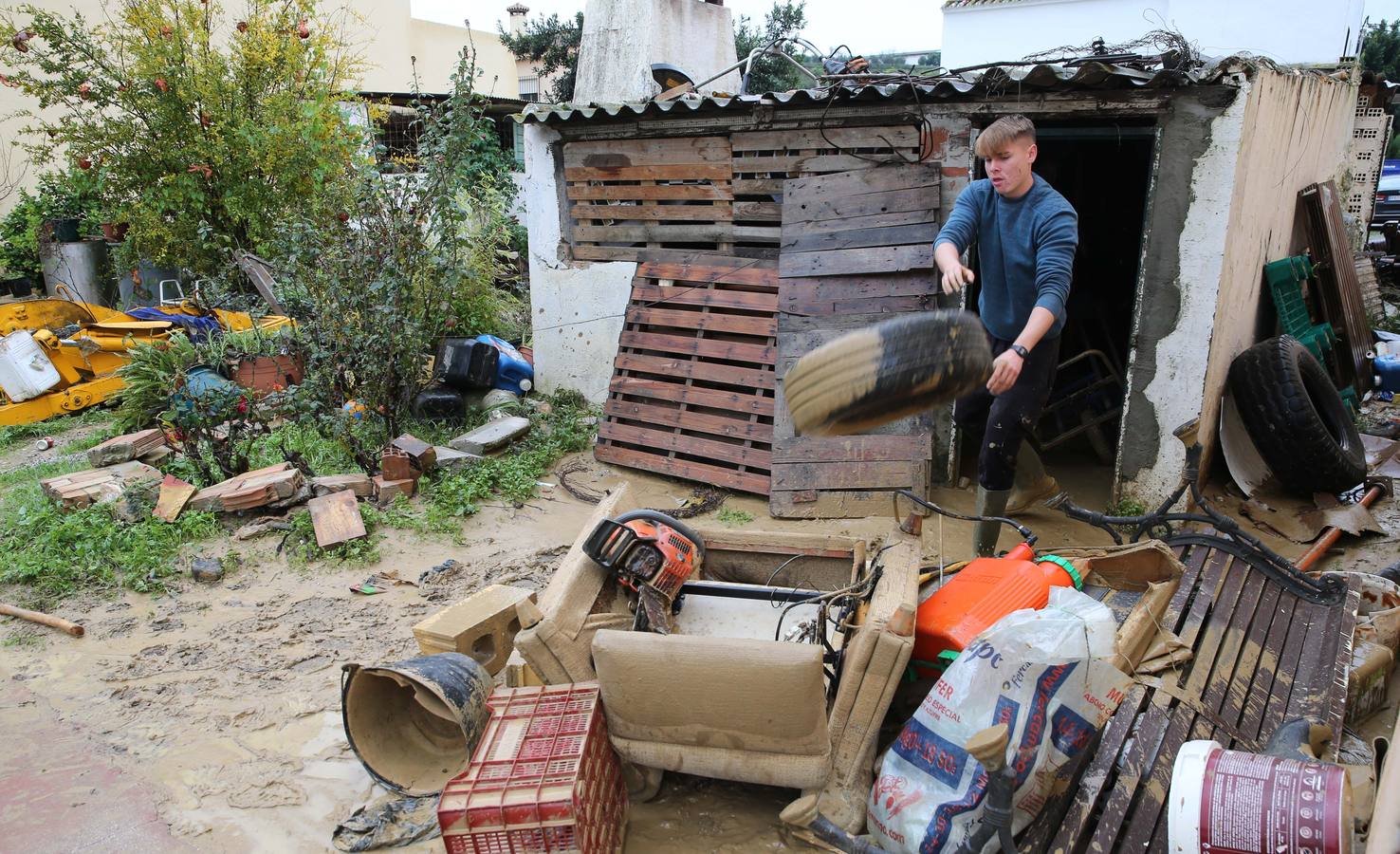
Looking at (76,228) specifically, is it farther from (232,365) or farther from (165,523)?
(165,523)

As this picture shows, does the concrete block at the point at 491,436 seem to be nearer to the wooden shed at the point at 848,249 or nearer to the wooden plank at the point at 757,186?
the wooden shed at the point at 848,249

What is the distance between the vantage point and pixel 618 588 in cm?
325

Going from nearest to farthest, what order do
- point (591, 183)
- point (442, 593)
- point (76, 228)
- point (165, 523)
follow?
point (442, 593) → point (165, 523) → point (591, 183) → point (76, 228)

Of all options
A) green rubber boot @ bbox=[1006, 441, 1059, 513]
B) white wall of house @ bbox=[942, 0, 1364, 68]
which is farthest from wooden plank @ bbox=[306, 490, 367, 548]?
white wall of house @ bbox=[942, 0, 1364, 68]

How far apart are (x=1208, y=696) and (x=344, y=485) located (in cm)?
478

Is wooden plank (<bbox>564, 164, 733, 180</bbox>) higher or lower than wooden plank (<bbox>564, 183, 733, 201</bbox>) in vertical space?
higher

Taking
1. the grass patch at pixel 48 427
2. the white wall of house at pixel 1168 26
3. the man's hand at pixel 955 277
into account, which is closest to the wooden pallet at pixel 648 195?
the man's hand at pixel 955 277

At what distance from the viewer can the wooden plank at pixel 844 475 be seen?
5.48m

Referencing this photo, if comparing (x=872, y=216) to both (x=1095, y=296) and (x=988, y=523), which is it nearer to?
(x=988, y=523)

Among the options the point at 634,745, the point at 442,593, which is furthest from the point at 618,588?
the point at 442,593

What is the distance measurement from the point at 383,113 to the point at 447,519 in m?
6.74

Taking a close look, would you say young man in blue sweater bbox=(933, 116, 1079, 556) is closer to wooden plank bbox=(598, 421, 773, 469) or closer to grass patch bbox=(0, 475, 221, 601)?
wooden plank bbox=(598, 421, 773, 469)

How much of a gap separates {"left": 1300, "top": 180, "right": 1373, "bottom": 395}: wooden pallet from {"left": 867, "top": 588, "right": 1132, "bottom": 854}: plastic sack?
595cm

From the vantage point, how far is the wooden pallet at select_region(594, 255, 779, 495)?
6.03 metres
